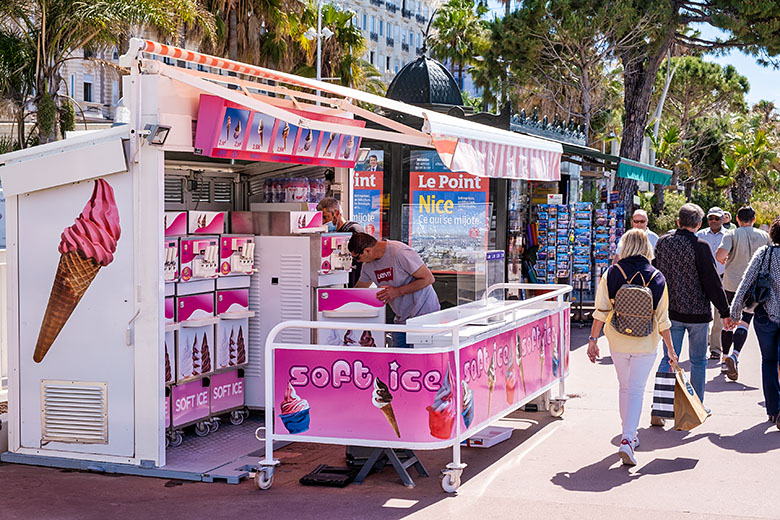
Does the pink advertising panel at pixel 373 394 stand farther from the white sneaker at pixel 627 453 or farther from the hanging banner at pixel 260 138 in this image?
→ the hanging banner at pixel 260 138

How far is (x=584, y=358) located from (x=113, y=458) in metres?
7.32

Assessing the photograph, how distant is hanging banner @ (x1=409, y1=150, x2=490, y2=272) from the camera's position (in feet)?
44.8

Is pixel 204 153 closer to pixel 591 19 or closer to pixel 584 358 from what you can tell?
pixel 584 358

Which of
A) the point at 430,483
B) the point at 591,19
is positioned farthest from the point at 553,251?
the point at 591,19

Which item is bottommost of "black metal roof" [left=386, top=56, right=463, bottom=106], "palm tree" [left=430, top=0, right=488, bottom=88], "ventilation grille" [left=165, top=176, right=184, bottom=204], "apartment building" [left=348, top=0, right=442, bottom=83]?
"ventilation grille" [left=165, top=176, right=184, bottom=204]

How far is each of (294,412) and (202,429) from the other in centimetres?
185

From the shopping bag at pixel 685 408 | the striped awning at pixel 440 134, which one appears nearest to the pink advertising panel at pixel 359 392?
the striped awning at pixel 440 134

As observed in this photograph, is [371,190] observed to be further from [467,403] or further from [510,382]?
[467,403]

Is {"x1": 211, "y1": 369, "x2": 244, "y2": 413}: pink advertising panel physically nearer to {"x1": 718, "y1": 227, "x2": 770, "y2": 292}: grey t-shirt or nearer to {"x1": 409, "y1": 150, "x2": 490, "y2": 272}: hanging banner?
{"x1": 409, "y1": 150, "x2": 490, "y2": 272}: hanging banner

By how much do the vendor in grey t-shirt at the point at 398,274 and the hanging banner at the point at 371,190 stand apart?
6.16 metres

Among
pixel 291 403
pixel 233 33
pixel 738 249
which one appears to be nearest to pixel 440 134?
pixel 291 403

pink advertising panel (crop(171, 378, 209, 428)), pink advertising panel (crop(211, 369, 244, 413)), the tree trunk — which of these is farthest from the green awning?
the tree trunk

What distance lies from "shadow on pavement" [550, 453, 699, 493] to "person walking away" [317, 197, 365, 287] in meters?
2.91

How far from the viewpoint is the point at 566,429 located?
333 inches
